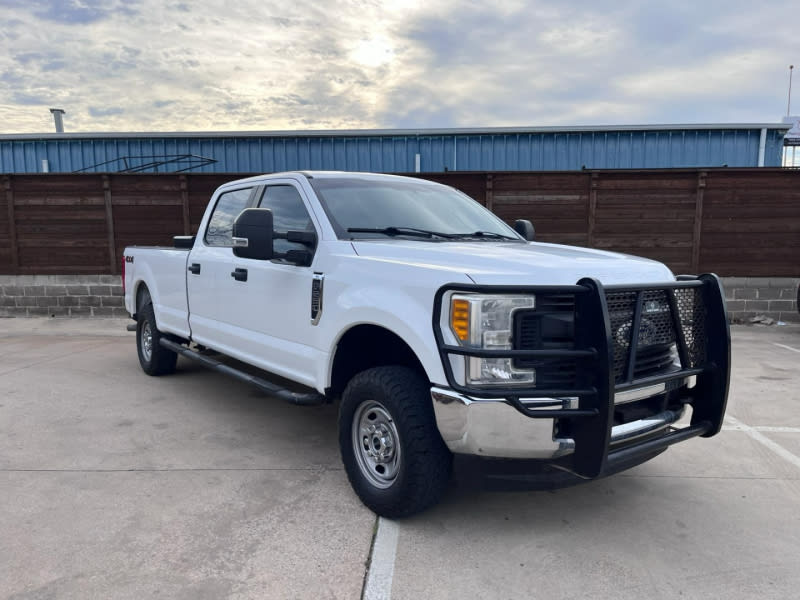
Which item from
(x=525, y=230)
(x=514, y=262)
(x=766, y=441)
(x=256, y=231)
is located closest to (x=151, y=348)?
(x=256, y=231)

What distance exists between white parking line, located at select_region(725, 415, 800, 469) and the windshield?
2.42 meters

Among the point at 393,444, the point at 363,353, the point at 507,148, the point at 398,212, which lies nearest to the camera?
the point at 393,444

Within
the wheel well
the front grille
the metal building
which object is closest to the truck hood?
the front grille

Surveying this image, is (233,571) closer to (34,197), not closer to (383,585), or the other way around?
(383,585)

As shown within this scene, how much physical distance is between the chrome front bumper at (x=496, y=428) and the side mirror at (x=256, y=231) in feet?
4.92

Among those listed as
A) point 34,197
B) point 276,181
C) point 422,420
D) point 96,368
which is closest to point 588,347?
point 422,420

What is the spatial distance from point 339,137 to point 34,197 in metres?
6.59

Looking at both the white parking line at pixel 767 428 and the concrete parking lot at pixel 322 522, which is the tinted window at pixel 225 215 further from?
the white parking line at pixel 767 428

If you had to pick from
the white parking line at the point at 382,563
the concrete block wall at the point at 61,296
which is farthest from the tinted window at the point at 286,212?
the concrete block wall at the point at 61,296

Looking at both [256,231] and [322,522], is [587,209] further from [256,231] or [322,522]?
[322,522]

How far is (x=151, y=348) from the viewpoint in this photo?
6.34m

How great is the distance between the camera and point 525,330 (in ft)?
9.02

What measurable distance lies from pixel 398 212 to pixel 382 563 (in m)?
2.23

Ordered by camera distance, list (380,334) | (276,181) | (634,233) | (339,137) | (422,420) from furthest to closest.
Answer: (339,137) < (634,233) < (276,181) < (380,334) < (422,420)
